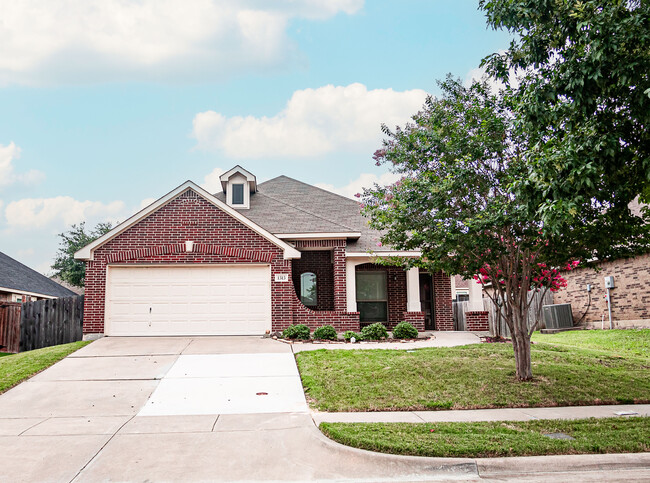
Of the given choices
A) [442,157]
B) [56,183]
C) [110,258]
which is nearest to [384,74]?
[442,157]

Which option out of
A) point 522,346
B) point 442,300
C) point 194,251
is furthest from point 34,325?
point 522,346

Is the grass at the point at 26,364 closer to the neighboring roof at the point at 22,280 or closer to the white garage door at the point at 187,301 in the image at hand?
the white garage door at the point at 187,301

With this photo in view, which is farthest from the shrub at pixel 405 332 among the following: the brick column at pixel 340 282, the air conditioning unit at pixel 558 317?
the air conditioning unit at pixel 558 317

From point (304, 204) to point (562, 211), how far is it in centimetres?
1608

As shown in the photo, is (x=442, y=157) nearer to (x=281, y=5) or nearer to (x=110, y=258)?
(x=281, y=5)

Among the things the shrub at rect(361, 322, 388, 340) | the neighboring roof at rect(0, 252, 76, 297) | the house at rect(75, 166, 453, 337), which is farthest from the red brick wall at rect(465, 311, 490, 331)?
the neighboring roof at rect(0, 252, 76, 297)

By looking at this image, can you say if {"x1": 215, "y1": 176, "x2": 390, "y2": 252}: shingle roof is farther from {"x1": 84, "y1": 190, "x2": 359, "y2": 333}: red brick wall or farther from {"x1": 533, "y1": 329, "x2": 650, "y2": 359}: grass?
{"x1": 533, "y1": 329, "x2": 650, "y2": 359}: grass

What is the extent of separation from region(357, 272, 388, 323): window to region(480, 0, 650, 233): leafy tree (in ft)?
38.8

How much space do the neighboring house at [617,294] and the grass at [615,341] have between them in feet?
5.45

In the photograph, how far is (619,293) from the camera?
18703 millimetres

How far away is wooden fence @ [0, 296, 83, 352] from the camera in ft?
51.2

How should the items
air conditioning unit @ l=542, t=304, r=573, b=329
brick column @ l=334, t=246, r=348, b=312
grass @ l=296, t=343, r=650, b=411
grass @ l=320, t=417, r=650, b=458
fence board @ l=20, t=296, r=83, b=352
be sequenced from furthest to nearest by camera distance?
air conditioning unit @ l=542, t=304, r=573, b=329, brick column @ l=334, t=246, r=348, b=312, fence board @ l=20, t=296, r=83, b=352, grass @ l=296, t=343, r=650, b=411, grass @ l=320, t=417, r=650, b=458

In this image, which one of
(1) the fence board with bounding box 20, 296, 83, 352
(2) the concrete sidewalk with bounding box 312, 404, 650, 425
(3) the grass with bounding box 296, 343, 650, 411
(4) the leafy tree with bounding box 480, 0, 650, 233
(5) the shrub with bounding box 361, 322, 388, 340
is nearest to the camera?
(4) the leafy tree with bounding box 480, 0, 650, 233

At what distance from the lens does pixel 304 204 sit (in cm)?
2152
